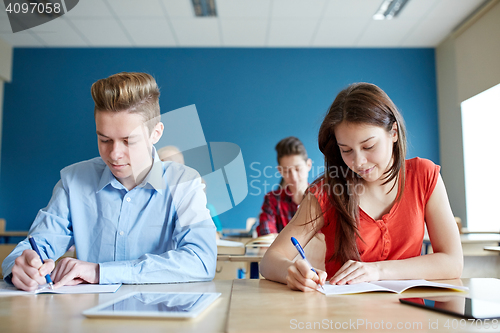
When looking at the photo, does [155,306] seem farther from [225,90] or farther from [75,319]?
[225,90]

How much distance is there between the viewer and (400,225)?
3.95 feet

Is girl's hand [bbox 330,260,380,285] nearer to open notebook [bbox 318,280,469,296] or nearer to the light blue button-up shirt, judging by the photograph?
open notebook [bbox 318,280,469,296]

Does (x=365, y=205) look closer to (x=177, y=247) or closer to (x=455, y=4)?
(x=177, y=247)

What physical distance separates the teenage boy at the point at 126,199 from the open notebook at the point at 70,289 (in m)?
0.19

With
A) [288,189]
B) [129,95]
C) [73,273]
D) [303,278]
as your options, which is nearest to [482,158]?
[288,189]

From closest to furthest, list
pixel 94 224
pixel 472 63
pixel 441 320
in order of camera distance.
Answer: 1. pixel 441 320
2. pixel 94 224
3. pixel 472 63

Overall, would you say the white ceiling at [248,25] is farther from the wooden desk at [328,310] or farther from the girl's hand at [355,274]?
the wooden desk at [328,310]

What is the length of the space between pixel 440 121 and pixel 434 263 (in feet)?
13.9

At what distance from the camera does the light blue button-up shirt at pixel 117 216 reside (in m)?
1.15

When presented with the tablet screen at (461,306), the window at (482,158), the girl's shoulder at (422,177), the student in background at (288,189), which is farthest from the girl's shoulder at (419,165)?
the window at (482,158)

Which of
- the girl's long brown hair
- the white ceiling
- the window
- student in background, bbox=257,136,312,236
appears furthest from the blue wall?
the girl's long brown hair

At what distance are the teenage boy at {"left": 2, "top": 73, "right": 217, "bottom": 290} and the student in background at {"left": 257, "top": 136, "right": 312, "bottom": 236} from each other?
1.41 metres

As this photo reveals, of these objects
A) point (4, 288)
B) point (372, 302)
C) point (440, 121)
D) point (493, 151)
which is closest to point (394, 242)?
point (372, 302)

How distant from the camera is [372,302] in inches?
28.5
